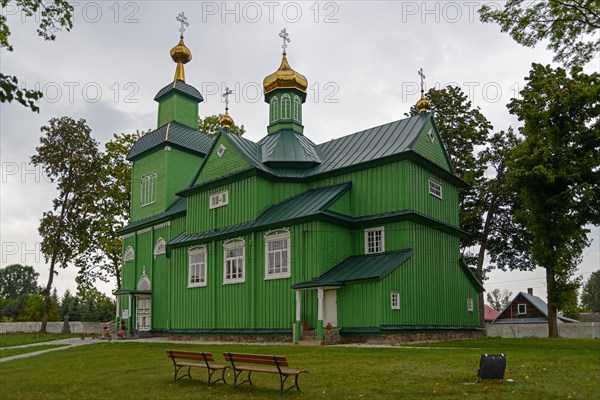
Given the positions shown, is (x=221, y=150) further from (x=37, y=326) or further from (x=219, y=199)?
(x=37, y=326)

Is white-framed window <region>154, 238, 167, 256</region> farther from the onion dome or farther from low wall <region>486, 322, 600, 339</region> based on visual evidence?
low wall <region>486, 322, 600, 339</region>

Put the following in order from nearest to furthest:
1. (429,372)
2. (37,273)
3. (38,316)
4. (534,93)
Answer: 1. (429,372)
2. (534,93)
3. (38,316)
4. (37,273)

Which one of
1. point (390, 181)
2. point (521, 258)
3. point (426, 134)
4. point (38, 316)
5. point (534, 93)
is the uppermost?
point (534, 93)

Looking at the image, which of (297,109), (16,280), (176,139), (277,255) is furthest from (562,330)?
(16,280)

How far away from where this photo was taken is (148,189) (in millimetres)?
35969

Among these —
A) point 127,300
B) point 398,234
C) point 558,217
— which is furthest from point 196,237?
point 558,217

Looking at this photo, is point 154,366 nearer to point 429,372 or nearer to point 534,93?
point 429,372

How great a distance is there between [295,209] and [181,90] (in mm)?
15348

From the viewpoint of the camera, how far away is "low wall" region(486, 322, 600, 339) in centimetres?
3844

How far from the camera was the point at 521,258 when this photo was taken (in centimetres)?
3456

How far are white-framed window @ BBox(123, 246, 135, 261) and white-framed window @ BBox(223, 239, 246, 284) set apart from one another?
420 inches

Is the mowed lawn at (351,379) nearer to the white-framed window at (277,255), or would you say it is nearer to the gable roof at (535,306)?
the white-framed window at (277,255)

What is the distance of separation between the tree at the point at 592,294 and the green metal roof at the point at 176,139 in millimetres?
81773

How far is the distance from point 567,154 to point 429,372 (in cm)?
1792
